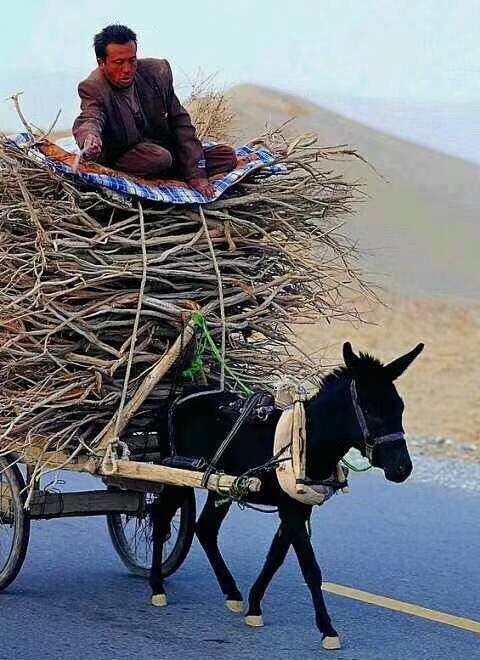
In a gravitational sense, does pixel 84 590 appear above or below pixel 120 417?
below

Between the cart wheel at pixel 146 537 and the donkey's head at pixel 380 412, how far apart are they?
1190 mm

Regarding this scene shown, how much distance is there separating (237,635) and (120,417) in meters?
1.05

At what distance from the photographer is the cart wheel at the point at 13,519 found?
6.14 meters

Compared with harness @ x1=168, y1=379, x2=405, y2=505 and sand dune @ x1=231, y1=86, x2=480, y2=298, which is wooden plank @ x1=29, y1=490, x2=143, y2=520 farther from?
sand dune @ x1=231, y1=86, x2=480, y2=298

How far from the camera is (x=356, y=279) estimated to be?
253 inches

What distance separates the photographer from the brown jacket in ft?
19.9

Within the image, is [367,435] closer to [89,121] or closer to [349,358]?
[349,358]

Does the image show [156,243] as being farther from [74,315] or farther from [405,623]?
[405,623]

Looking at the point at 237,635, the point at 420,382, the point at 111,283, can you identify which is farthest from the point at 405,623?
the point at 420,382

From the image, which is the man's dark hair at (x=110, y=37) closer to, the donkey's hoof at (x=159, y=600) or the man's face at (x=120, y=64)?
the man's face at (x=120, y=64)

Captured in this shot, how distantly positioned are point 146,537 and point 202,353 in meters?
1.21

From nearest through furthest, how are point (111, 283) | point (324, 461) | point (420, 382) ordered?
1. point (324, 461)
2. point (111, 283)
3. point (420, 382)

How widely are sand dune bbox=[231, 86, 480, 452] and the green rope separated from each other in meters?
1.02

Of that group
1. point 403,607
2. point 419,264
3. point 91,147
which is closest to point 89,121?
point 91,147
